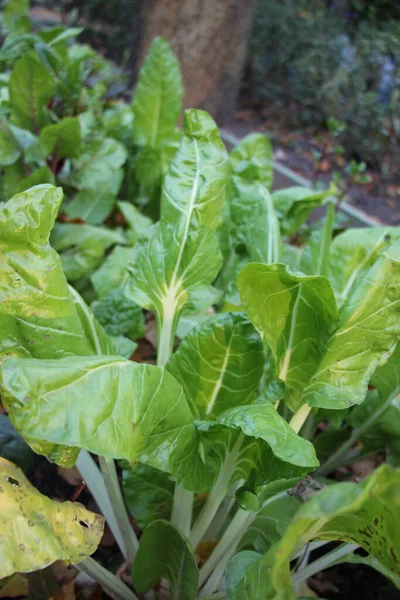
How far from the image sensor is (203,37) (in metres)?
3.25

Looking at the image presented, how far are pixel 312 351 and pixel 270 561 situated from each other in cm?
32

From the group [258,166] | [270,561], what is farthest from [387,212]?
[270,561]

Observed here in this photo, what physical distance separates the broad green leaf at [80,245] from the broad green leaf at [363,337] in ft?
3.03

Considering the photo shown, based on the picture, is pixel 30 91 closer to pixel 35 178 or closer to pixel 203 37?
pixel 35 178

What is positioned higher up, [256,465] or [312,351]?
[312,351]

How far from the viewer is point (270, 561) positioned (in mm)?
674

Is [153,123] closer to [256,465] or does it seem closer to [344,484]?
[256,465]

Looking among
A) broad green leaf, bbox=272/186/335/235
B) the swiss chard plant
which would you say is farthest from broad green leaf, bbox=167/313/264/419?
broad green leaf, bbox=272/186/335/235

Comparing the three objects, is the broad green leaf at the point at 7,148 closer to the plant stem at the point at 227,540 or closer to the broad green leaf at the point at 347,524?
the plant stem at the point at 227,540

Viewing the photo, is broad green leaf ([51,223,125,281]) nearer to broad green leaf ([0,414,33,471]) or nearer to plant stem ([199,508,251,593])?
broad green leaf ([0,414,33,471])

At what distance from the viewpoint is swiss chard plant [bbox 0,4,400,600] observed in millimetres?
657

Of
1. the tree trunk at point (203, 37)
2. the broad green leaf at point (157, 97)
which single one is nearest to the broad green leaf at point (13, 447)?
the broad green leaf at point (157, 97)

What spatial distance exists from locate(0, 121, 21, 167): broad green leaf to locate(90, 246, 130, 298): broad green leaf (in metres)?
0.41

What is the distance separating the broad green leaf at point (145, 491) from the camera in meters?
1.00
